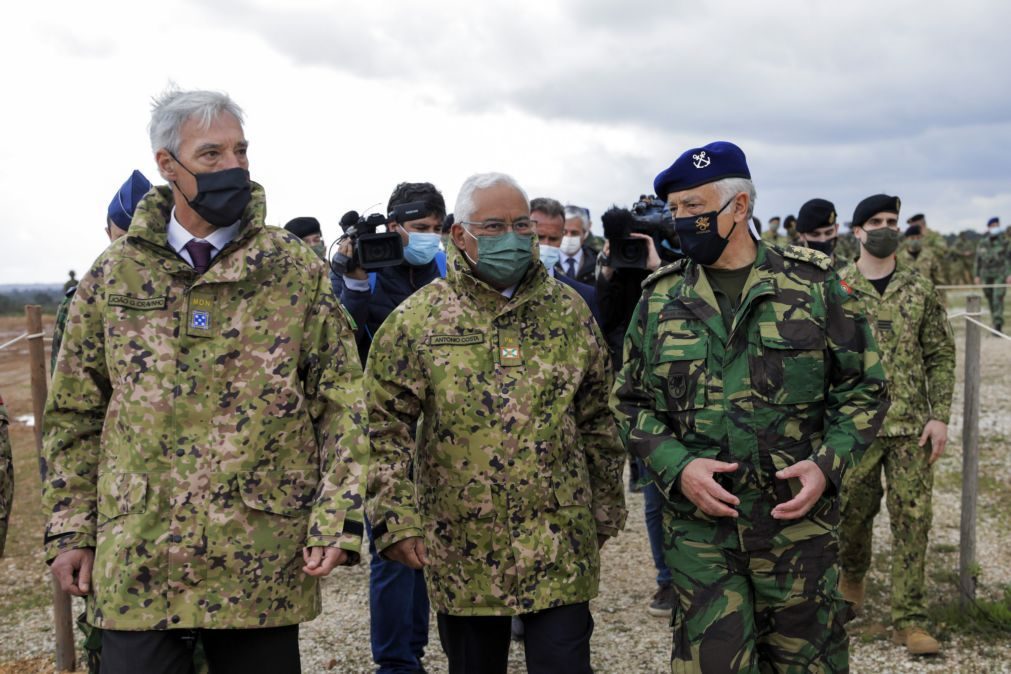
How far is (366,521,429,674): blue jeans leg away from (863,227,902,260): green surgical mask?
3.09m

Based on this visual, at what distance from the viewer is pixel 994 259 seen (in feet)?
68.8

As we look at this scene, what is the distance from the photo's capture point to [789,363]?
294cm

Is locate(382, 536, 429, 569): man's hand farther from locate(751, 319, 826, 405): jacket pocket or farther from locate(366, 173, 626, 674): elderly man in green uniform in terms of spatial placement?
locate(751, 319, 826, 405): jacket pocket

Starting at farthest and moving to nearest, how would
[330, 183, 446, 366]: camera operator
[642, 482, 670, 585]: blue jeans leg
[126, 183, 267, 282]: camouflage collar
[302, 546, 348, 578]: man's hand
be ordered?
[642, 482, 670, 585]: blue jeans leg < [330, 183, 446, 366]: camera operator < [126, 183, 267, 282]: camouflage collar < [302, 546, 348, 578]: man's hand

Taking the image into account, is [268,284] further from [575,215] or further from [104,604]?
[575,215]

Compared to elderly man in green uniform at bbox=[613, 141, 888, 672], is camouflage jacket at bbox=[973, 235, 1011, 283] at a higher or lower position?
higher

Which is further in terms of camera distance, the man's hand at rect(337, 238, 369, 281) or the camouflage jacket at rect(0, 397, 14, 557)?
the man's hand at rect(337, 238, 369, 281)

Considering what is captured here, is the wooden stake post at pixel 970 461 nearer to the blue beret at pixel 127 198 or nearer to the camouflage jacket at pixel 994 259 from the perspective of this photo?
the blue beret at pixel 127 198

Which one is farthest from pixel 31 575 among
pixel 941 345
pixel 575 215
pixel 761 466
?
pixel 941 345

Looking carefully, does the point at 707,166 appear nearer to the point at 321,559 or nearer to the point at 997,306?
the point at 321,559

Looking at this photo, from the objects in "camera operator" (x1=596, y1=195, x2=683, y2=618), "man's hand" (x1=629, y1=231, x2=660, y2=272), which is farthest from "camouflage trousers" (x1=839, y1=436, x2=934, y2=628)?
"man's hand" (x1=629, y1=231, x2=660, y2=272)

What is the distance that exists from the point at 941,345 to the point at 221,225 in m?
3.96

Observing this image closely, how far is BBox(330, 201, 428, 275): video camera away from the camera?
4.17 m

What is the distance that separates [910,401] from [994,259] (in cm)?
1884
